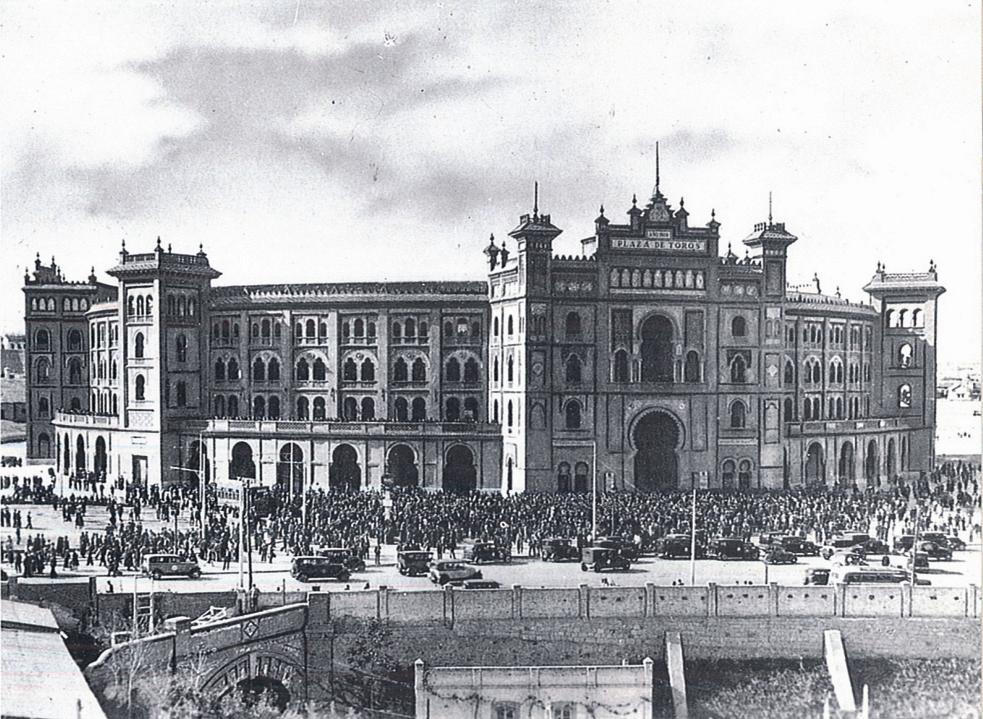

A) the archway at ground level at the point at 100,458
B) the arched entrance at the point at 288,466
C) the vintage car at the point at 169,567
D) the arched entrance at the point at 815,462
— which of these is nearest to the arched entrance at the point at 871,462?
the arched entrance at the point at 815,462

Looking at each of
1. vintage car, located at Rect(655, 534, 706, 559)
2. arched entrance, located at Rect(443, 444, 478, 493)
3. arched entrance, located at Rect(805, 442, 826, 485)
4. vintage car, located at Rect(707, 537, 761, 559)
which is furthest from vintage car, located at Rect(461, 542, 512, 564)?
arched entrance, located at Rect(805, 442, 826, 485)

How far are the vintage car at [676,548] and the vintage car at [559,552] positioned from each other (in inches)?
109

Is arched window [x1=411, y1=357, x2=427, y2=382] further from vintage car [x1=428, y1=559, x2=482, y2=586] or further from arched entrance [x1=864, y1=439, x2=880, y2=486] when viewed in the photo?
arched entrance [x1=864, y1=439, x2=880, y2=486]

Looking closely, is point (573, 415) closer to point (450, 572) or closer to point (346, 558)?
point (450, 572)

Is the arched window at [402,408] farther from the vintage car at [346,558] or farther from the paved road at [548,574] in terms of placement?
the vintage car at [346,558]

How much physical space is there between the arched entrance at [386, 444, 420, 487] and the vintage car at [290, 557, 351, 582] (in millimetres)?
13261

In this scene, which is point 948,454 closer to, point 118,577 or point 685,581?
point 685,581

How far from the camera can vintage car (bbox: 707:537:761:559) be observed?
31.7m

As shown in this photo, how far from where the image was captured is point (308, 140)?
1047 inches

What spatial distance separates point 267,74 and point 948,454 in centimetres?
2934

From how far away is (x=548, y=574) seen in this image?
97.9ft

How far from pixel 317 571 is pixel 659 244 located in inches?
711

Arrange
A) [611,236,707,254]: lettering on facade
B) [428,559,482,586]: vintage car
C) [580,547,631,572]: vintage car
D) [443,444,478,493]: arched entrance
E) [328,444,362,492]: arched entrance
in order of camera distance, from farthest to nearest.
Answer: [328,444,362,492]: arched entrance, [443,444,478,493]: arched entrance, [611,236,707,254]: lettering on facade, [580,547,631,572]: vintage car, [428,559,482,586]: vintage car

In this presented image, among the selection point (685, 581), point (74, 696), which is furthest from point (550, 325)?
point (74, 696)
